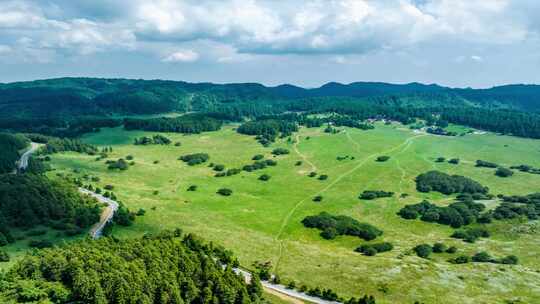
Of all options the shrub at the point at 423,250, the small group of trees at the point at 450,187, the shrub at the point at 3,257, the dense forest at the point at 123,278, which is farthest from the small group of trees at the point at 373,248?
the shrub at the point at 3,257

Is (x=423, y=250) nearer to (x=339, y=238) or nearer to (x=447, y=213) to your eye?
(x=339, y=238)

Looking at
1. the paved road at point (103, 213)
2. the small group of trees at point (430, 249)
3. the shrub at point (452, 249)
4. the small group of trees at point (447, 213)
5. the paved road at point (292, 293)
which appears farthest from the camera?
the small group of trees at point (447, 213)

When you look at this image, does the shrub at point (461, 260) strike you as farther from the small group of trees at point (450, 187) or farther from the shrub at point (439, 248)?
the small group of trees at point (450, 187)

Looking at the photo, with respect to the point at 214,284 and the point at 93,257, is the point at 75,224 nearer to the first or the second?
the point at 93,257

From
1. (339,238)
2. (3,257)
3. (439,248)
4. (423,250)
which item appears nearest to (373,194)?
(339,238)

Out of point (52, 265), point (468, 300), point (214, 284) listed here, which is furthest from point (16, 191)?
point (468, 300)

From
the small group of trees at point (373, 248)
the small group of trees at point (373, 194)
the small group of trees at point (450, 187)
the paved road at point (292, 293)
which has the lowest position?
the small group of trees at point (373, 248)
